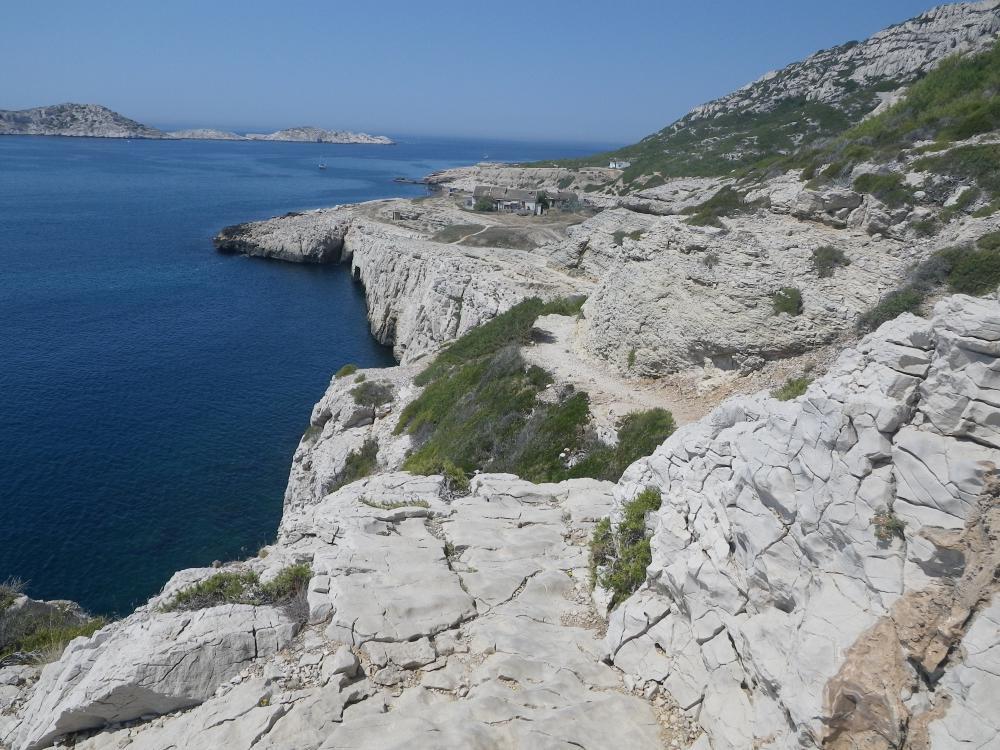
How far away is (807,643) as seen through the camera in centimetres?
757

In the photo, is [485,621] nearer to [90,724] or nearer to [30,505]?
[90,724]

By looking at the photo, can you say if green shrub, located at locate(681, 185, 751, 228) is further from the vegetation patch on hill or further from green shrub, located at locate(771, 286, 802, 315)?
the vegetation patch on hill

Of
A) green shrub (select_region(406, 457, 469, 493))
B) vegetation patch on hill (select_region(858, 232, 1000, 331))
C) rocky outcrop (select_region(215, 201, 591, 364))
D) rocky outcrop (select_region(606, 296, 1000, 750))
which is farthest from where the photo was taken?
rocky outcrop (select_region(215, 201, 591, 364))

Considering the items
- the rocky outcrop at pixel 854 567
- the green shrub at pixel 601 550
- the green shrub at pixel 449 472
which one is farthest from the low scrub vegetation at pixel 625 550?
the green shrub at pixel 449 472

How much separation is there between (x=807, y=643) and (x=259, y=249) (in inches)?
3721

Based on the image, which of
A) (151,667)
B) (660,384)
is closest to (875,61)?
(660,384)

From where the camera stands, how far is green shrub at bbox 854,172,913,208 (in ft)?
75.4

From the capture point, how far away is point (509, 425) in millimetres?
24297

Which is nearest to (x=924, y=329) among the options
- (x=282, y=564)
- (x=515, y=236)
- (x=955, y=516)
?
(x=955, y=516)

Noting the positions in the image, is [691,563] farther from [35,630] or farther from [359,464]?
[359,464]

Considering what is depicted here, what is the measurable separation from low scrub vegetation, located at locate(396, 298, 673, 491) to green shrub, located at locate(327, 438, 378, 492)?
178 centimetres

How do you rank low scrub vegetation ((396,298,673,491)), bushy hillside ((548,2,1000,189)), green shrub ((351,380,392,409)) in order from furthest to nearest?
bushy hillside ((548,2,1000,189))
green shrub ((351,380,392,409))
low scrub vegetation ((396,298,673,491))

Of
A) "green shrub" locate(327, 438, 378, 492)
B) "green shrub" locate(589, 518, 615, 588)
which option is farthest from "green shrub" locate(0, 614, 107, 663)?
"green shrub" locate(327, 438, 378, 492)

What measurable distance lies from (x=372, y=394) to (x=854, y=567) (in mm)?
29876
